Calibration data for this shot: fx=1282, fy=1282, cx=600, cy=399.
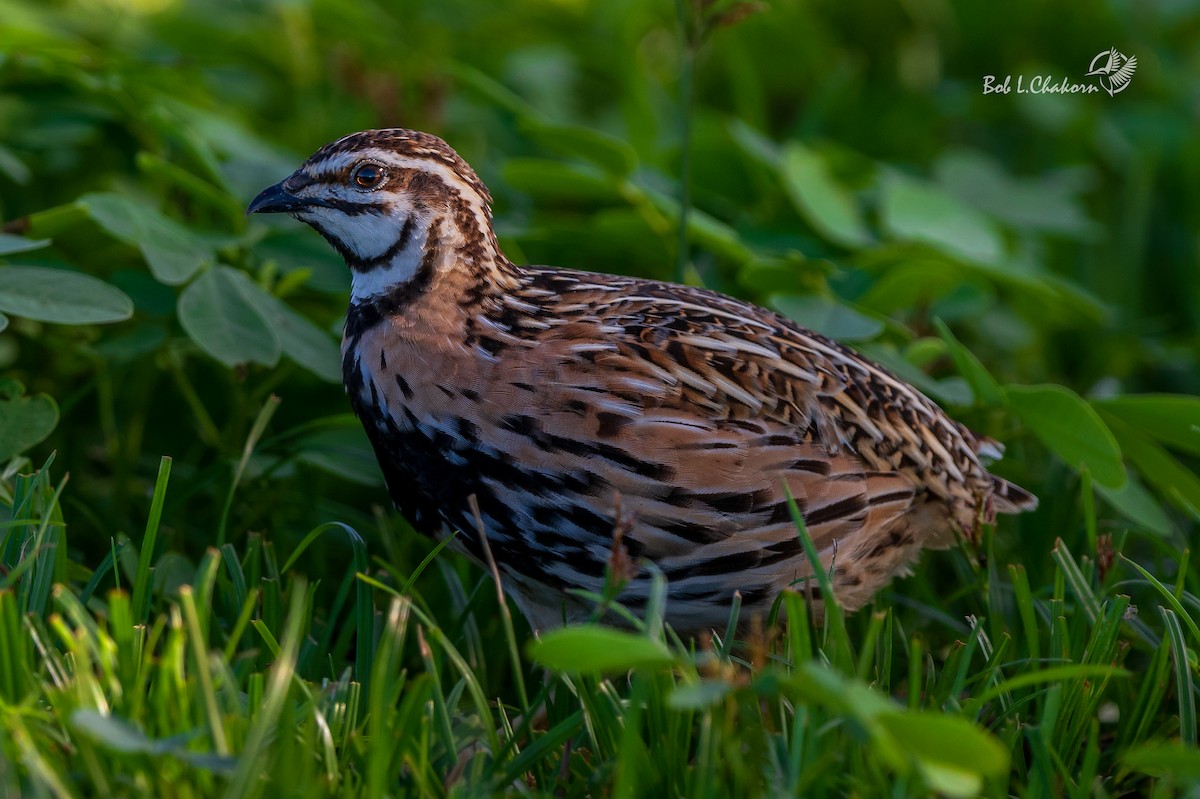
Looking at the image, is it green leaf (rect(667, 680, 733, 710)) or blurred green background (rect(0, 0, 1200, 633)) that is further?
blurred green background (rect(0, 0, 1200, 633))

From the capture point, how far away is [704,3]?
11.6 feet

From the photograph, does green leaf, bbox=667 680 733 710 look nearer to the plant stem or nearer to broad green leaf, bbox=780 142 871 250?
the plant stem

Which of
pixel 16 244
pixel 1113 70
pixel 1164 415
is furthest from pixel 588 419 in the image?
pixel 1113 70

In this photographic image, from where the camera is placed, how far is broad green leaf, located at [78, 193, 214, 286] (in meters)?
3.30

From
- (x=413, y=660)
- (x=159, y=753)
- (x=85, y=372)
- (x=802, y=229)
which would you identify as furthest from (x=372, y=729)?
(x=802, y=229)

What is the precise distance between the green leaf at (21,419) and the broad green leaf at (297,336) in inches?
22.4

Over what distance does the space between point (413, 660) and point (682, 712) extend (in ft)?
3.66

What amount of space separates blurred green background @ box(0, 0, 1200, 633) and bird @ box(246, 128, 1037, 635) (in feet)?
1.33

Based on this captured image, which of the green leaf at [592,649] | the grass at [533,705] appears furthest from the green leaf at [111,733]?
the green leaf at [592,649]

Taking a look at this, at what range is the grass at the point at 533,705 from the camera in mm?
2043

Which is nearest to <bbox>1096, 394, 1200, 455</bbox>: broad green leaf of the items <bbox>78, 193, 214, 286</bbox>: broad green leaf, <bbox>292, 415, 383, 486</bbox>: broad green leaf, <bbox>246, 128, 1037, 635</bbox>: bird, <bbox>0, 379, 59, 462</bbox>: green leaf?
<bbox>246, 128, 1037, 635</bbox>: bird

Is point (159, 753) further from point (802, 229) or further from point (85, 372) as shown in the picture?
point (802, 229)

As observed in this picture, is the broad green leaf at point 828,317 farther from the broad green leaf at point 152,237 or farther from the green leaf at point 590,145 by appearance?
the broad green leaf at point 152,237

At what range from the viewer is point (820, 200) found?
4.46 m
